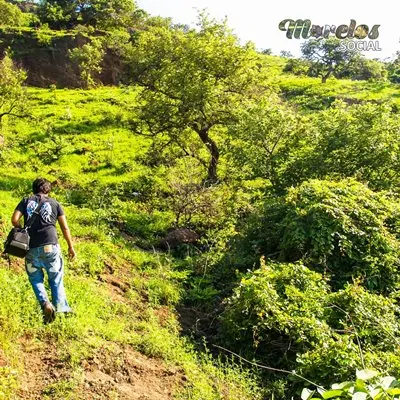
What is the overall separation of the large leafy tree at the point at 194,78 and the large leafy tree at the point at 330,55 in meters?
36.9

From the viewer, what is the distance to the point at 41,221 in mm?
7027

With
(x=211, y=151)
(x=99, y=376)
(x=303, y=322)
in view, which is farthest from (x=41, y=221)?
(x=211, y=151)

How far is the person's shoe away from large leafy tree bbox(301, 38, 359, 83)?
50.1 meters

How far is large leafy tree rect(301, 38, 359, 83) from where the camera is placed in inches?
2052

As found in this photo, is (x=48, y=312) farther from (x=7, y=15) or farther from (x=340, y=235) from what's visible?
(x=7, y=15)

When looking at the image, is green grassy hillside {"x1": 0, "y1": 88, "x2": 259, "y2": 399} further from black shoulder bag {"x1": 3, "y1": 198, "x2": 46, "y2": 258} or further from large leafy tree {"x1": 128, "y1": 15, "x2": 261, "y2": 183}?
large leafy tree {"x1": 128, "y1": 15, "x2": 261, "y2": 183}

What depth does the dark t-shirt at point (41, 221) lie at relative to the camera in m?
6.99

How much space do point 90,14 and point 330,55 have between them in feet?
96.4

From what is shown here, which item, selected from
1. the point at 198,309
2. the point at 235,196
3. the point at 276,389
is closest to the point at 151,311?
the point at 198,309

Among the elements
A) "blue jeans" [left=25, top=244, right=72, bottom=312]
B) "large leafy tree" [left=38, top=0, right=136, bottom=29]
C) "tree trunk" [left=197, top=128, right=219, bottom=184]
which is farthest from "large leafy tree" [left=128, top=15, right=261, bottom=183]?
"large leafy tree" [left=38, top=0, right=136, bottom=29]

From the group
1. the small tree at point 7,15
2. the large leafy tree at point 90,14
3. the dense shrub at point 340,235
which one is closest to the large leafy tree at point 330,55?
the large leafy tree at point 90,14

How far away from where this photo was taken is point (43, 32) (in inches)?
1614

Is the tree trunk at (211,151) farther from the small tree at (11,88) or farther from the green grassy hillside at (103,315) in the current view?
the small tree at (11,88)

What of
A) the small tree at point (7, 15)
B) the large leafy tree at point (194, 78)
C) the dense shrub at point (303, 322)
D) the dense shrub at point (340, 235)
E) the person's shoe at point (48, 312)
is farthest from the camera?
the small tree at point (7, 15)
